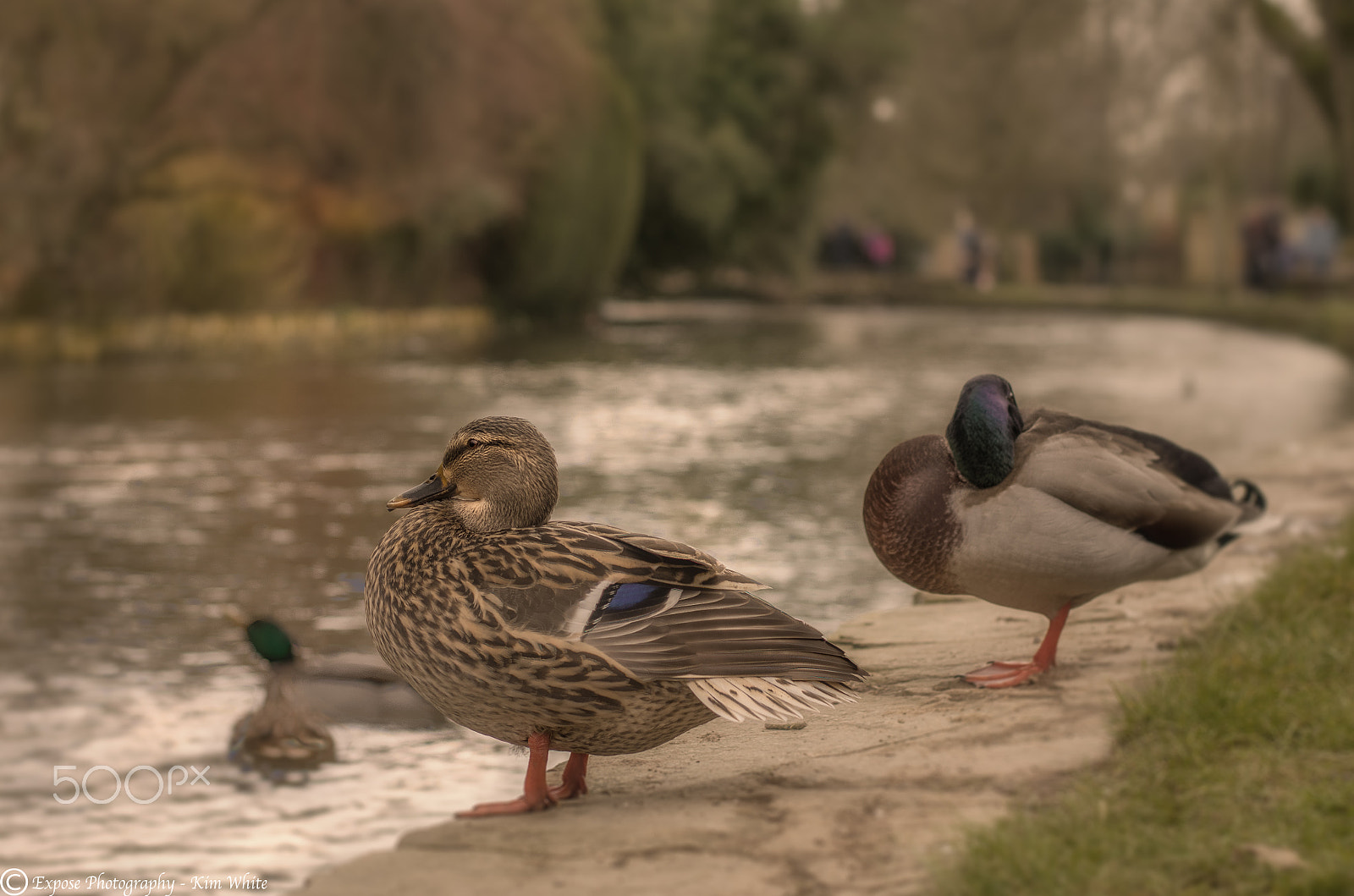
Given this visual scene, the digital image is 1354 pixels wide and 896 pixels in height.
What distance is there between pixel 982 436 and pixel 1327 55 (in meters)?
28.9

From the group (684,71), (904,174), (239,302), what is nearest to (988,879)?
(239,302)

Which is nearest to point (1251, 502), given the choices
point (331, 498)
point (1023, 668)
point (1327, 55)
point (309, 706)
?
point (1023, 668)

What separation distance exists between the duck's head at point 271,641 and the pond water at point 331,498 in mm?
264

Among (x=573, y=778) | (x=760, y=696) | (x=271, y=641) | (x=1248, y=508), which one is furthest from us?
(x=271, y=641)

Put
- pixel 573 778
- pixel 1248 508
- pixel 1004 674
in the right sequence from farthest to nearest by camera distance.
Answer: pixel 1248 508
pixel 1004 674
pixel 573 778

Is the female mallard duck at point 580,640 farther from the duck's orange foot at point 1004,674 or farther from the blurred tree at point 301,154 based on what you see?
the blurred tree at point 301,154

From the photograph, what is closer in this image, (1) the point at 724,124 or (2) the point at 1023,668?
(2) the point at 1023,668

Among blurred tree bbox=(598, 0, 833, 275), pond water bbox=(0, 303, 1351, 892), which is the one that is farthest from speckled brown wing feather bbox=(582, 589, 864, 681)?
blurred tree bbox=(598, 0, 833, 275)

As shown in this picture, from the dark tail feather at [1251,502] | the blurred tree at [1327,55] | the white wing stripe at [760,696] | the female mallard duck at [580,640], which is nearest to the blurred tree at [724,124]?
the blurred tree at [1327,55]

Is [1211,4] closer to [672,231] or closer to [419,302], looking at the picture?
[672,231]

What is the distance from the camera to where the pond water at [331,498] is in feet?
16.2

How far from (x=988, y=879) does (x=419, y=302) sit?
89.3 ft

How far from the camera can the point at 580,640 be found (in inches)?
141

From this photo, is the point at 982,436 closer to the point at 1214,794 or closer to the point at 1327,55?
the point at 1214,794
